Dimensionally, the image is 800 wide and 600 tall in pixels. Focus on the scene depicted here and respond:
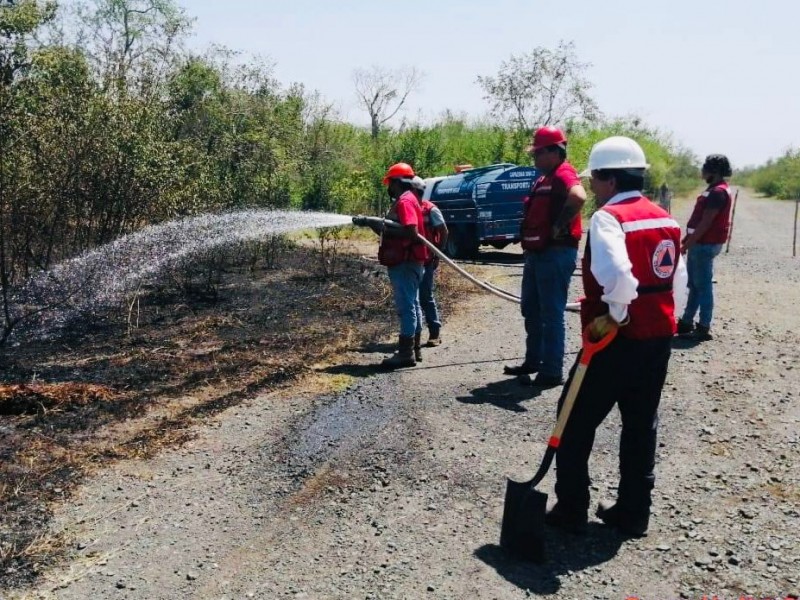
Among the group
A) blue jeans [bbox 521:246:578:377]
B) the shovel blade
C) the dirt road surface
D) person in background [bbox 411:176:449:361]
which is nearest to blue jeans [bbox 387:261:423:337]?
the dirt road surface

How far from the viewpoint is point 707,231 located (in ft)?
23.1

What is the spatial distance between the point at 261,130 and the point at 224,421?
8.37 metres

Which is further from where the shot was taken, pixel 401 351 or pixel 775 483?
pixel 401 351

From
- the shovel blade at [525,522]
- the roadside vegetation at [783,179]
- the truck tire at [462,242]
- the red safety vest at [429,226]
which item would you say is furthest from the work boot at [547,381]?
the roadside vegetation at [783,179]

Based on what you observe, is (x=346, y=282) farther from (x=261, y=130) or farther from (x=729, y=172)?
(x=729, y=172)

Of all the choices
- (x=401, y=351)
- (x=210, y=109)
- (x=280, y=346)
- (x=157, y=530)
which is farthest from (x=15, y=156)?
(x=210, y=109)

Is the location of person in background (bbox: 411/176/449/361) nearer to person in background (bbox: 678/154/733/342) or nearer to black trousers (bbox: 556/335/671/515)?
person in background (bbox: 678/154/733/342)

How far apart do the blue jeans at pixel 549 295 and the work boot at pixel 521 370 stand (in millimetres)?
125

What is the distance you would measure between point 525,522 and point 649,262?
51.9 inches

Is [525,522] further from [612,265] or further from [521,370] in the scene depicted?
[521,370]

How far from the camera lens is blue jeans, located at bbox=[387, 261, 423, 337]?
20.6 feet

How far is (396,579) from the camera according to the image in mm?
3201

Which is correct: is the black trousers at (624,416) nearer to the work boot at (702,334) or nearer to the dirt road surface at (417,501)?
the dirt road surface at (417,501)

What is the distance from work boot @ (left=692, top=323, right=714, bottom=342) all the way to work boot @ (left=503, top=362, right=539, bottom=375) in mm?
2307
